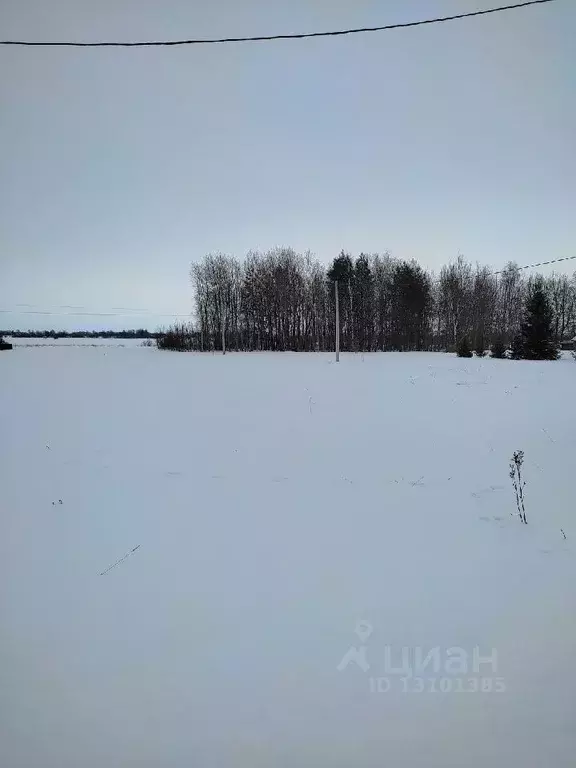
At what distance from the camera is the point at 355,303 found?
41.9 m

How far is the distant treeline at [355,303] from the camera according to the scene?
41719 mm

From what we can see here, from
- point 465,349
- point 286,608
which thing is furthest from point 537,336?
point 286,608

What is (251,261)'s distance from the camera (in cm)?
4547

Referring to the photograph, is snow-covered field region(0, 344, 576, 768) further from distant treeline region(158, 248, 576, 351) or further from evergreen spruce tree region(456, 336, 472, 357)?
distant treeline region(158, 248, 576, 351)

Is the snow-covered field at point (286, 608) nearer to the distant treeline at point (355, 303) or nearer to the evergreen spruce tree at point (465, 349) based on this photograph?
the evergreen spruce tree at point (465, 349)

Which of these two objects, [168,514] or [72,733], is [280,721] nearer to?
[72,733]

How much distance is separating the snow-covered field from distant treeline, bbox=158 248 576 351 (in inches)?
1502

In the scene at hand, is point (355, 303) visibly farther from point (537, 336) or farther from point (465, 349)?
point (537, 336)

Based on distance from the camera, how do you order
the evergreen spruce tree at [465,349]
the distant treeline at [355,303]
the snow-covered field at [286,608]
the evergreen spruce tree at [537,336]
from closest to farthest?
the snow-covered field at [286,608] < the evergreen spruce tree at [537,336] < the evergreen spruce tree at [465,349] < the distant treeline at [355,303]

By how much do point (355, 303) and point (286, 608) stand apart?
4176 cm

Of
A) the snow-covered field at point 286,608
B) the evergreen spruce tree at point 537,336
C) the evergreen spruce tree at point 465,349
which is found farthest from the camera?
the evergreen spruce tree at point 465,349

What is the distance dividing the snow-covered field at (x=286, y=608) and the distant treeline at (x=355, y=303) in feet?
125

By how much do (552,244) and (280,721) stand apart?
70.7 ft

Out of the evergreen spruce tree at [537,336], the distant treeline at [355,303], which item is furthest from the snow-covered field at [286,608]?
the distant treeline at [355,303]
